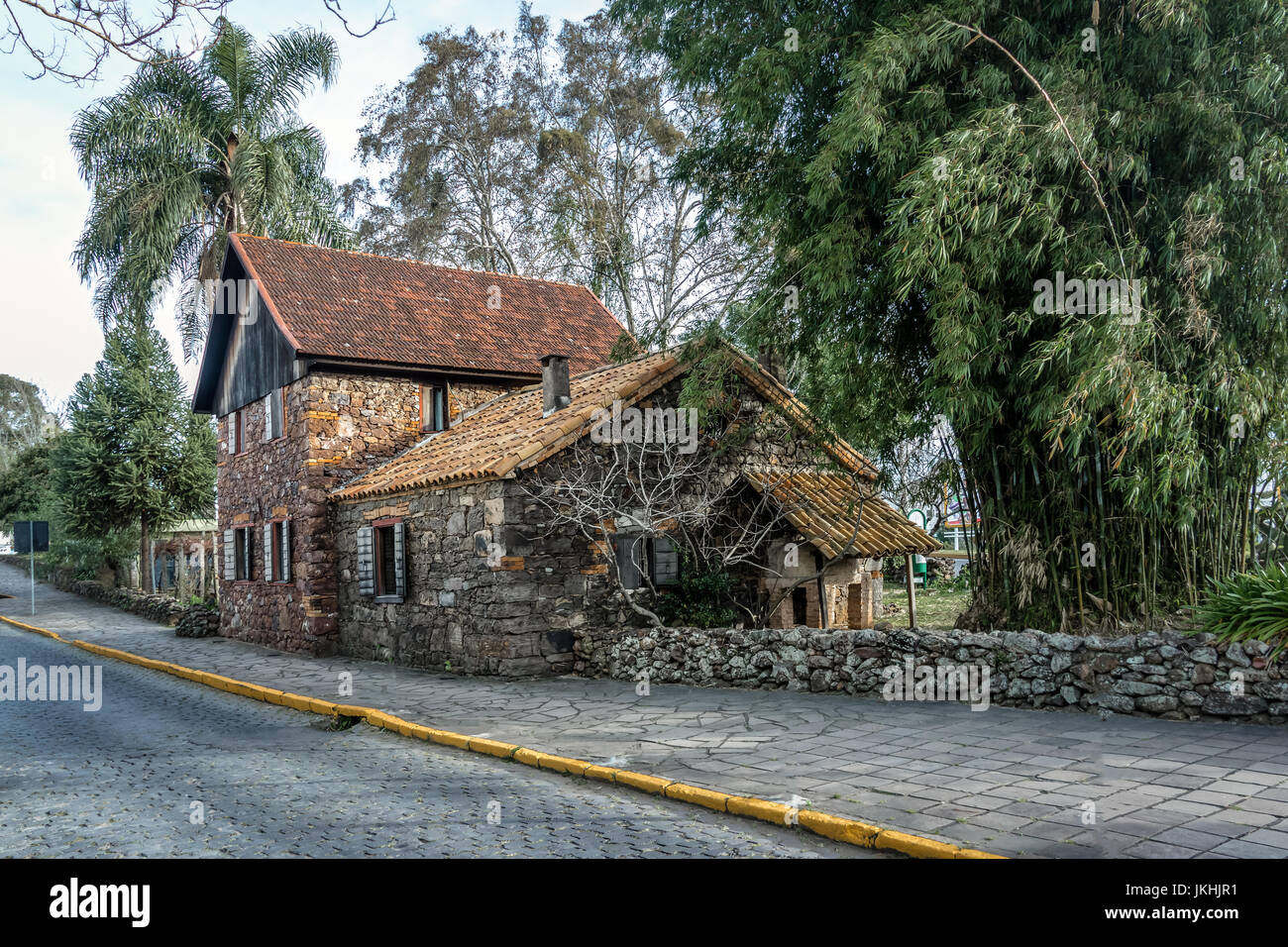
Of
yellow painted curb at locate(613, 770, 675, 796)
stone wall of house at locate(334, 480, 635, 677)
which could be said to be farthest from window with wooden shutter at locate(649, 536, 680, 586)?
yellow painted curb at locate(613, 770, 675, 796)

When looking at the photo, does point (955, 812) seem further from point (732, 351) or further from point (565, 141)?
point (565, 141)

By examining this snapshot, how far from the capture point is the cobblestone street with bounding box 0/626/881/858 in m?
5.34

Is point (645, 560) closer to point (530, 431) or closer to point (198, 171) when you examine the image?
point (530, 431)

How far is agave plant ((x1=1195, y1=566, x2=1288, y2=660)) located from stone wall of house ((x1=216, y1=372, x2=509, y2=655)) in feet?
43.2

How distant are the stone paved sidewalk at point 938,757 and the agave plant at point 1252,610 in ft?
2.36

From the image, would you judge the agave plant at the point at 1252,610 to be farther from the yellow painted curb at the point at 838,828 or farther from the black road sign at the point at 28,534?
the black road sign at the point at 28,534

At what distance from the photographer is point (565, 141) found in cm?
2600

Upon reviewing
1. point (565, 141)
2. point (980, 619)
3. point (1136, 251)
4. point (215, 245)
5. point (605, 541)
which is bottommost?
point (980, 619)

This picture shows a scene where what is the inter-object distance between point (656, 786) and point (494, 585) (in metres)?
6.08

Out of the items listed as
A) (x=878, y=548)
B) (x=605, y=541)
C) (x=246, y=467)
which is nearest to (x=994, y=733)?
(x=878, y=548)

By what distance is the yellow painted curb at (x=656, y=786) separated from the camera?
5184 mm

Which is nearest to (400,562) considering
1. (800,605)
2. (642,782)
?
(800,605)

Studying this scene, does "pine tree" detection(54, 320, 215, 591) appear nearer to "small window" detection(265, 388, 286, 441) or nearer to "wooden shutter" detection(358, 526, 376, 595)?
"small window" detection(265, 388, 286, 441)

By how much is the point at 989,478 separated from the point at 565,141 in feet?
63.5
